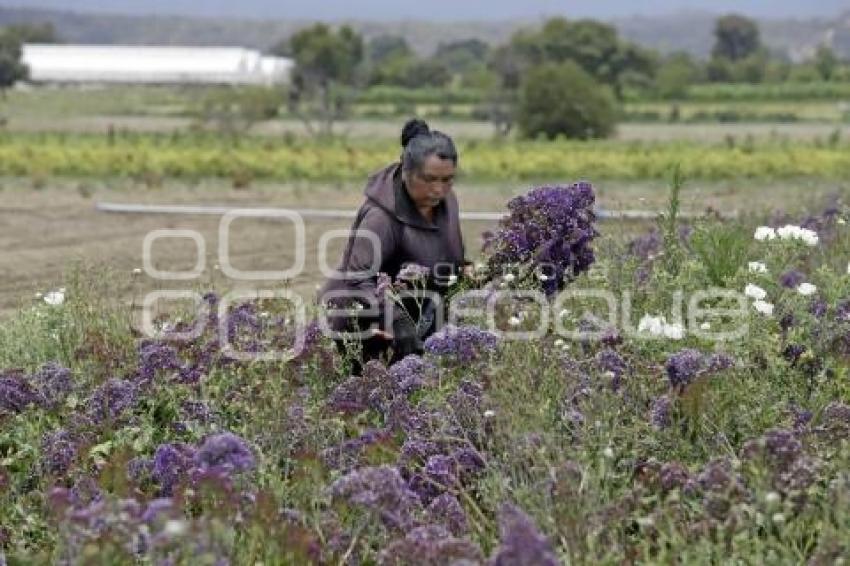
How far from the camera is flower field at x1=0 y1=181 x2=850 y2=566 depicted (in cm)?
382

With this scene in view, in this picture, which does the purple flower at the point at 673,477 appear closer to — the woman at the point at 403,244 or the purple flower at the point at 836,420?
the purple flower at the point at 836,420

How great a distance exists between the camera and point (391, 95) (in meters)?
64.4

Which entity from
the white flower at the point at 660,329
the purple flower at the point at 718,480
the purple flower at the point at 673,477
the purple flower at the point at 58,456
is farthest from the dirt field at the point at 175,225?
the purple flower at the point at 718,480

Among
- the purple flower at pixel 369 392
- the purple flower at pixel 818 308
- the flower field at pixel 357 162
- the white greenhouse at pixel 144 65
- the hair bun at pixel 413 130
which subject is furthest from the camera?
the white greenhouse at pixel 144 65

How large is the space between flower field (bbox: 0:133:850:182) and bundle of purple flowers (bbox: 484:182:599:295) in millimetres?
15611

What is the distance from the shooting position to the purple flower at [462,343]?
5.15 meters

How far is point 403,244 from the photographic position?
6.67 metres

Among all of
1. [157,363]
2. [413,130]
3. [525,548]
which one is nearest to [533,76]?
[413,130]

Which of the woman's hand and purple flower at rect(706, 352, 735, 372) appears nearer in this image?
purple flower at rect(706, 352, 735, 372)

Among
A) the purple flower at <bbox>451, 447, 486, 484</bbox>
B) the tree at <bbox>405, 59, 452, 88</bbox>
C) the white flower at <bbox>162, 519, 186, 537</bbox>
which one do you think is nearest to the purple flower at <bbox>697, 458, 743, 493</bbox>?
the purple flower at <bbox>451, 447, 486, 484</bbox>

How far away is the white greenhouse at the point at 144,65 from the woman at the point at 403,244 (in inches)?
3831

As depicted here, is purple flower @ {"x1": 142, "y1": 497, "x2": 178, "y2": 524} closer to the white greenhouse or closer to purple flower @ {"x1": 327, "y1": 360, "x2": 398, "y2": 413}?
purple flower @ {"x1": 327, "y1": 360, "x2": 398, "y2": 413}

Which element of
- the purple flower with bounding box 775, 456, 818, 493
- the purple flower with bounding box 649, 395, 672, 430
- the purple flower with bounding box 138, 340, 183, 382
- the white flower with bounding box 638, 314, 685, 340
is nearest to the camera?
the purple flower with bounding box 775, 456, 818, 493

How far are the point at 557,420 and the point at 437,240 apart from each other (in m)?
1.75
